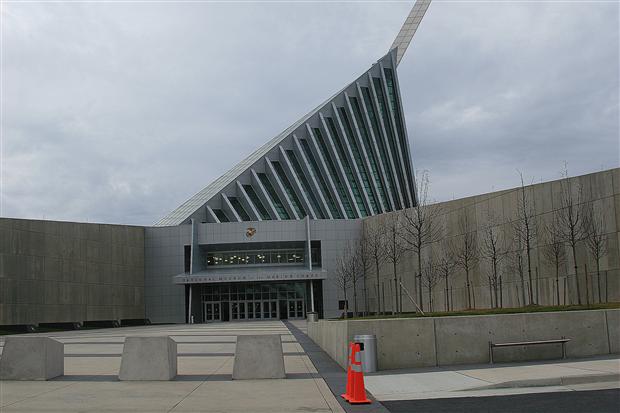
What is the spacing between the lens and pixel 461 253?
124ft

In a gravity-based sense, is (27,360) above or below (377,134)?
below

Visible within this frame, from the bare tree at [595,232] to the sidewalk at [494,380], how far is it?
47.8 feet

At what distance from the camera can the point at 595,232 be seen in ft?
88.4

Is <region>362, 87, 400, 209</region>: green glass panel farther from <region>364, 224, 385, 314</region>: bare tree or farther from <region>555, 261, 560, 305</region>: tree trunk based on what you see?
<region>555, 261, 560, 305</region>: tree trunk

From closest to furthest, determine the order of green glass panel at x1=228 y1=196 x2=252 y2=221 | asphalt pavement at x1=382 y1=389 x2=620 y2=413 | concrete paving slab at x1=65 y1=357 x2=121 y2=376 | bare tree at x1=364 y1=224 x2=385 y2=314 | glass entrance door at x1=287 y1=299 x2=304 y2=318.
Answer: asphalt pavement at x1=382 y1=389 x2=620 y2=413, concrete paving slab at x1=65 y1=357 x2=121 y2=376, bare tree at x1=364 y1=224 x2=385 y2=314, glass entrance door at x1=287 y1=299 x2=304 y2=318, green glass panel at x1=228 y1=196 x2=252 y2=221

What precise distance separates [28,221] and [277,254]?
24.6 metres

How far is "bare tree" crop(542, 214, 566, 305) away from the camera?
2930 cm

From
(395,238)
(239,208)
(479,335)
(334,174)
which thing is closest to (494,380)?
(479,335)

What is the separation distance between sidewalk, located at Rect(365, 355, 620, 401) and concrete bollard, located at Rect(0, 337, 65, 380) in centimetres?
675

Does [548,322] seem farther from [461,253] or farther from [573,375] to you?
[461,253]

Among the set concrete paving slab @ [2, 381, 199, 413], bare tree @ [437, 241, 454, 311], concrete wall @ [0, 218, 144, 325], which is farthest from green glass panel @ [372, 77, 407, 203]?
concrete paving slab @ [2, 381, 199, 413]

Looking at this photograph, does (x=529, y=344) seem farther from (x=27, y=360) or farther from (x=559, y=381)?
(x=27, y=360)

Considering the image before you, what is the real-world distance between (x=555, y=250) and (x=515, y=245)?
4.17 m

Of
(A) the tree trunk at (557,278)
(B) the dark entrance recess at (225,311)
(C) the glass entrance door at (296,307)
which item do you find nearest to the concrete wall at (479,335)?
(A) the tree trunk at (557,278)
